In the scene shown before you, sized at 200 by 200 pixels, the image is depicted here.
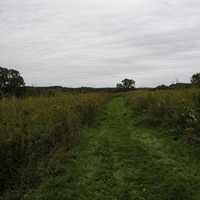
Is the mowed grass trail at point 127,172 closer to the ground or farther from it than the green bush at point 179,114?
closer to the ground

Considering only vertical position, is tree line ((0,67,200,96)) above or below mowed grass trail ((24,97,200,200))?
above

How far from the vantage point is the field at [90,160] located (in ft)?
19.3

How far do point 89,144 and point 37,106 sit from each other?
7.89 feet

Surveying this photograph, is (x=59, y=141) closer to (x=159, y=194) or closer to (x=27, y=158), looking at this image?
(x=27, y=158)

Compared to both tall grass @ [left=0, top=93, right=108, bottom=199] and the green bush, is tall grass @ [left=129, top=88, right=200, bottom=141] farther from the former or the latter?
tall grass @ [left=0, top=93, right=108, bottom=199]

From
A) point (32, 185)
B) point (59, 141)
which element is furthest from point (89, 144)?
point (32, 185)

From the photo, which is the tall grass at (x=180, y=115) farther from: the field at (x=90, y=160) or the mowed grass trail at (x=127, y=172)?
the mowed grass trail at (x=127, y=172)

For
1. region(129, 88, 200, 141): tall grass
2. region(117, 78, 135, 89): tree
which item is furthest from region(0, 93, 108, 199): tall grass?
region(117, 78, 135, 89): tree

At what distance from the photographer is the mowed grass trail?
5.78 meters

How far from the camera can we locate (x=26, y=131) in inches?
276

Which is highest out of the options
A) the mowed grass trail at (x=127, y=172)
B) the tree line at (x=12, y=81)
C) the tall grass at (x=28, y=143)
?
the tree line at (x=12, y=81)

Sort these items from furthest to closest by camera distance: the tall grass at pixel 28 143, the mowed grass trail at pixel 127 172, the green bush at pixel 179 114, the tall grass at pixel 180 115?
the green bush at pixel 179 114 < the tall grass at pixel 180 115 < the tall grass at pixel 28 143 < the mowed grass trail at pixel 127 172

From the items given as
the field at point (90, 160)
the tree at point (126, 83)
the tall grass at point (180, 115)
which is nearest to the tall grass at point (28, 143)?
the field at point (90, 160)

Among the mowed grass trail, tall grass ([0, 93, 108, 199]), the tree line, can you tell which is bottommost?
the mowed grass trail
